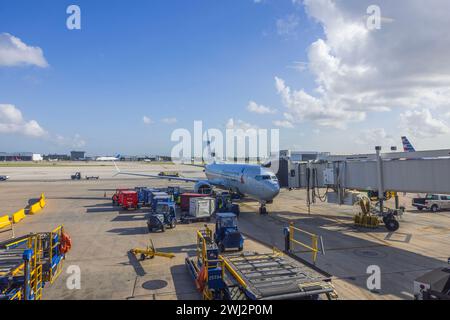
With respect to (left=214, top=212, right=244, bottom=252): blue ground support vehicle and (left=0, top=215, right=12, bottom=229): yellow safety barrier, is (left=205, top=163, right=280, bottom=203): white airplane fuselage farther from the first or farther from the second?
(left=0, top=215, right=12, bottom=229): yellow safety barrier

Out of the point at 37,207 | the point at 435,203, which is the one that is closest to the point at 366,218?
the point at 435,203

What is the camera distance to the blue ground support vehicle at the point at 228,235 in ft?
62.7

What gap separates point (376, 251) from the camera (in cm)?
1973

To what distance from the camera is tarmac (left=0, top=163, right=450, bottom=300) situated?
547 inches

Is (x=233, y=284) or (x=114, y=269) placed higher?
(x=233, y=284)

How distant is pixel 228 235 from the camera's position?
1911 cm

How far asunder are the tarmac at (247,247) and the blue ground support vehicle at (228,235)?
4.37 feet

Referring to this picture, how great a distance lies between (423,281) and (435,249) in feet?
41.9

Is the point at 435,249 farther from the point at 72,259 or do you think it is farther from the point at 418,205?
the point at 72,259

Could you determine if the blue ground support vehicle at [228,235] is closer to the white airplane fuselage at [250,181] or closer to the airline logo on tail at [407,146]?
the white airplane fuselage at [250,181]

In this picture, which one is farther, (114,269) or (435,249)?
(435,249)

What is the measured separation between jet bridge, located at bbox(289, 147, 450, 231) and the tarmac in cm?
333
